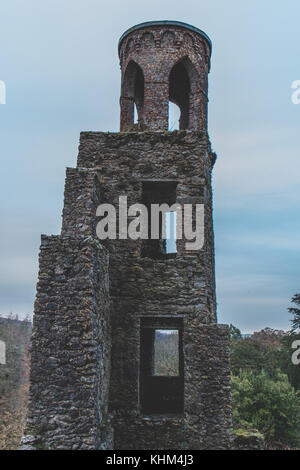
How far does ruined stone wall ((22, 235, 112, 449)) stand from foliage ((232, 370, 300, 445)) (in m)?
9.86

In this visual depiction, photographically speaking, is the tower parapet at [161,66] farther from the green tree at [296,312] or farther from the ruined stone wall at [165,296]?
the green tree at [296,312]

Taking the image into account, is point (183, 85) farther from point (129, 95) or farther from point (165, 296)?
point (165, 296)

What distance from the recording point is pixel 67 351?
19.8 ft

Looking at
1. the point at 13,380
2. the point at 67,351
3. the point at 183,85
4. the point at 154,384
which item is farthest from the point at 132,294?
the point at 13,380

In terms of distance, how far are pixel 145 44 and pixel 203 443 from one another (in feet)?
29.8

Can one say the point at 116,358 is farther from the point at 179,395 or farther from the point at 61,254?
the point at 179,395

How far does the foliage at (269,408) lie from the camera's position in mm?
14766

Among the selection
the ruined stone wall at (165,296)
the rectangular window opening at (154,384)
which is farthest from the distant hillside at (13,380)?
the ruined stone wall at (165,296)

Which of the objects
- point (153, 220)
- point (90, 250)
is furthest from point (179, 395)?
point (90, 250)

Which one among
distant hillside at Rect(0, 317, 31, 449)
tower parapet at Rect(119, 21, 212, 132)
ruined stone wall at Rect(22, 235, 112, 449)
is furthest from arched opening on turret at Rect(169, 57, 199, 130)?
distant hillside at Rect(0, 317, 31, 449)

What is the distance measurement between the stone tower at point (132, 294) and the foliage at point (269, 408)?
18.9 ft

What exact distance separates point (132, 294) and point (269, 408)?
32.0ft

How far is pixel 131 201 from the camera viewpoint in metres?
8.67

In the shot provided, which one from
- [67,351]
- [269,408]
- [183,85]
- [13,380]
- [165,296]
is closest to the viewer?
[67,351]
